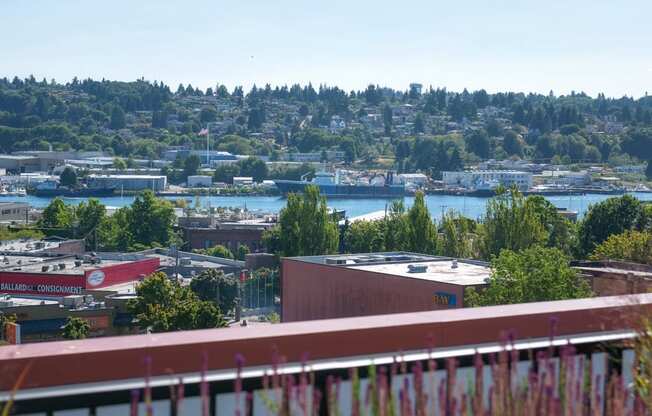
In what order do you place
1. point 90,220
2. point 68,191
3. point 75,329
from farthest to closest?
point 68,191, point 90,220, point 75,329

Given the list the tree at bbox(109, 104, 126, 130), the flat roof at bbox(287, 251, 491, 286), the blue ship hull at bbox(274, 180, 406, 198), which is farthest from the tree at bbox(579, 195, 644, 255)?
the tree at bbox(109, 104, 126, 130)

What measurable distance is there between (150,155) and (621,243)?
75.2 m

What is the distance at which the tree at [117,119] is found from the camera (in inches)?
4013

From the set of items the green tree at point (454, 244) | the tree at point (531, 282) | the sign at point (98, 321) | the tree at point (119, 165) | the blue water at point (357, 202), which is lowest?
the blue water at point (357, 202)

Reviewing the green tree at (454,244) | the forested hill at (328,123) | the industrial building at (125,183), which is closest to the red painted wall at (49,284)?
the green tree at (454,244)

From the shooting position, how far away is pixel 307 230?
2181 cm

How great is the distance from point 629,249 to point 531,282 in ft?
18.3

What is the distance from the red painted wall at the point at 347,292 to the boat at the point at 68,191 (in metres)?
54.6

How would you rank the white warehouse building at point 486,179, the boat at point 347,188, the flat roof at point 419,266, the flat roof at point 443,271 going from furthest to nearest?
1. the white warehouse building at point 486,179
2. the boat at point 347,188
3. the flat roof at point 419,266
4. the flat roof at point 443,271

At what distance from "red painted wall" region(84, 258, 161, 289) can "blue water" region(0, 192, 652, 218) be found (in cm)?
3610

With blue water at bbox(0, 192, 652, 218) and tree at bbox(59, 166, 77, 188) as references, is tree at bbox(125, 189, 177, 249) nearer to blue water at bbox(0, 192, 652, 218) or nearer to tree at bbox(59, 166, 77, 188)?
blue water at bbox(0, 192, 652, 218)

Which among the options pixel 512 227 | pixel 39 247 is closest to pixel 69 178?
pixel 39 247

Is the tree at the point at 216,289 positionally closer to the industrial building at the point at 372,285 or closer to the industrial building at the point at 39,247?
the industrial building at the point at 372,285

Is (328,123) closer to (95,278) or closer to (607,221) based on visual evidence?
(607,221)
